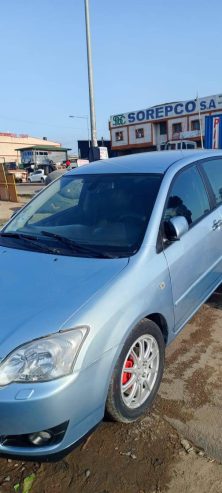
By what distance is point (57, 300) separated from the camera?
88.8 inches

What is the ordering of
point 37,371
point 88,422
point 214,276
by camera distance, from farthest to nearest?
1. point 214,276
2. point 88,422
3. point 37,371

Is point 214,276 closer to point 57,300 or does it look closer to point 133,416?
point 133,416

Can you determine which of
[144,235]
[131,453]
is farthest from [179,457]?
[144,235]

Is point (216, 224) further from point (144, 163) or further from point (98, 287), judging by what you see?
point (98, 287)

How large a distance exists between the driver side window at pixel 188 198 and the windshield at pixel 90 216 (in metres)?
0.17

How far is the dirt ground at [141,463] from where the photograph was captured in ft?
6.98

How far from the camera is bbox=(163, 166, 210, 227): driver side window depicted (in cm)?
318

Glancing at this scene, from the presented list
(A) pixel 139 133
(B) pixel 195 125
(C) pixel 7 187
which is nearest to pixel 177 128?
(B) pixel 195 125

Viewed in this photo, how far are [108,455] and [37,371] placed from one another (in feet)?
2.53

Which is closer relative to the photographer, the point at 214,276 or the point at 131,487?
the point at 131,487

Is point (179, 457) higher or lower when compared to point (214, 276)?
lower

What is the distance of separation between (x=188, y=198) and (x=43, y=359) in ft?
6.50

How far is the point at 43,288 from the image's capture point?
2.40 meters

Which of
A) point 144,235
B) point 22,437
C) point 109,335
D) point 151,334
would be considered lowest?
point 22,437
